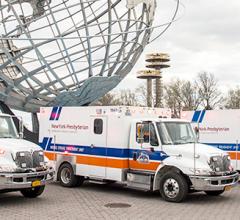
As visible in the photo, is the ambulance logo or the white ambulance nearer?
the white ambulance

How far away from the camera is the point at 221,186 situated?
11.7m

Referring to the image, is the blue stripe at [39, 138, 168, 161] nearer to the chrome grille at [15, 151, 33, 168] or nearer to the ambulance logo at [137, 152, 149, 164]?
the ambulance logo at [137, 152, 149, 164]

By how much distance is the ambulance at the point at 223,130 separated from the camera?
649 inches

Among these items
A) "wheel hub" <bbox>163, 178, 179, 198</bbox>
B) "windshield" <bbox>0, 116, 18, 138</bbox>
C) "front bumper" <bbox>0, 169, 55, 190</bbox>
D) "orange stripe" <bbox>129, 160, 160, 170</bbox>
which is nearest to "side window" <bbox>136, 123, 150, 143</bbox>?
"orange stripe" <bbox>129, 160, 160, 170</bbox>

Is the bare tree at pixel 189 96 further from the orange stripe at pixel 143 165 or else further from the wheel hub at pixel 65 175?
the orange stripe at pixel 143 165

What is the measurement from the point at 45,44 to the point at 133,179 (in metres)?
12.3

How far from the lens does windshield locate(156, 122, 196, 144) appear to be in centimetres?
1249

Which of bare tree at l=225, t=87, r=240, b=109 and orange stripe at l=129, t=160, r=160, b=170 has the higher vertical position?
bare tree at l=225, t=87, r=240, b=109

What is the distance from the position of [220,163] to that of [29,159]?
16.6ft

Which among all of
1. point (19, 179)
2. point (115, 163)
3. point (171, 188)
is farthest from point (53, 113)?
point (171, 188)

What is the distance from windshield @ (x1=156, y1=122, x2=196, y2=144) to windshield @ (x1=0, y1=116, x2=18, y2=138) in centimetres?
406

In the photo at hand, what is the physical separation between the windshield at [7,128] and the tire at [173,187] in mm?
4284

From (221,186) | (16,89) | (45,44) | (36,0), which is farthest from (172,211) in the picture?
(36,0)

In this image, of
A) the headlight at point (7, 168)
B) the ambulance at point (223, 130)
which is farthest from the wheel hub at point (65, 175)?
the ambulance at point (223, 130)
